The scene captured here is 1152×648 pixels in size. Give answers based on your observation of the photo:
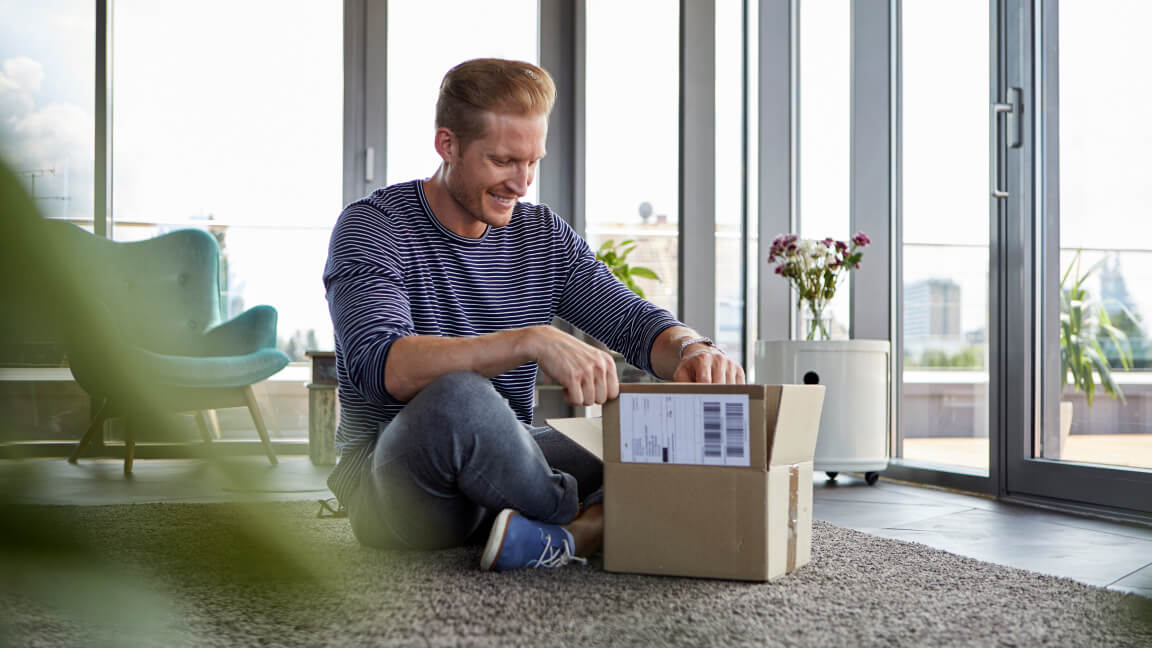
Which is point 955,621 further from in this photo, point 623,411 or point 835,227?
point 835,227

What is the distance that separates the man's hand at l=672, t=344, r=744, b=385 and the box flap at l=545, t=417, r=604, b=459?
5.9 inches

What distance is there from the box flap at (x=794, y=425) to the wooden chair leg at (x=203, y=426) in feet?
3.67

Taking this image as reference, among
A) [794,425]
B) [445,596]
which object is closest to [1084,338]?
[794,425]

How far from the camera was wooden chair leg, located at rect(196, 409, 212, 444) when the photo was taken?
7.1 inches

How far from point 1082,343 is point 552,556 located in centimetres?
166

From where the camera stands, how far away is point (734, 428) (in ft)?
4.20

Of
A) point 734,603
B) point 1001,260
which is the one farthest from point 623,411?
point 1001,260

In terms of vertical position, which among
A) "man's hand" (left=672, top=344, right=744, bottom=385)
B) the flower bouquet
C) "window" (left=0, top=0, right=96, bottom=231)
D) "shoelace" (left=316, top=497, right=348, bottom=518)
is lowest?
"shoelace" (left=316, top=497, right=348, bottom=518)

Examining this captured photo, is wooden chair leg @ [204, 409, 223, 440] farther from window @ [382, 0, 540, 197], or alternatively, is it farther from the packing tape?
window @ [382, 0, 540, 197]

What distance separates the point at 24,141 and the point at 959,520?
229 centimetres

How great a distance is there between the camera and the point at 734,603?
1.18 meters

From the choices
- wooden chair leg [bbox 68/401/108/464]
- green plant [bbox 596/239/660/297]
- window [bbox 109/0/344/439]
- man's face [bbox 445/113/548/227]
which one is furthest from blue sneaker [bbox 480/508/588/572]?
window [bbox 109/0/344/439]

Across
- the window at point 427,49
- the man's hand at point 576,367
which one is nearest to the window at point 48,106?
the man's hand at point 576,367

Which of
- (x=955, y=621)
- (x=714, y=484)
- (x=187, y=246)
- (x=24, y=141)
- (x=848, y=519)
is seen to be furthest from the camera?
(x=848, y=519)
